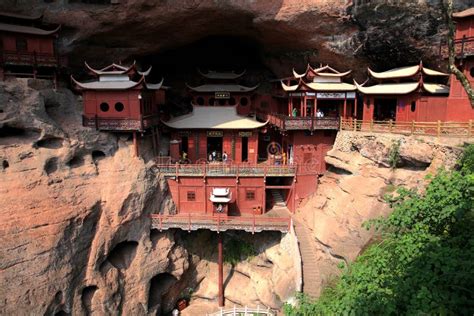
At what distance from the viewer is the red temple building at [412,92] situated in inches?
902

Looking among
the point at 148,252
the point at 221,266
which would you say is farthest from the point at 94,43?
the point at 221,266

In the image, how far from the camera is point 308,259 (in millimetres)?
21047

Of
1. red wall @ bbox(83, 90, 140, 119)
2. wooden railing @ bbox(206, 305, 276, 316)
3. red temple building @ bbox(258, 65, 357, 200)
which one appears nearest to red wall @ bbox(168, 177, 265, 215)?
red temple building @ bbox(258, 65, 357, 200)

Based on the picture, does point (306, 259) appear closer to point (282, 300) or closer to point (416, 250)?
point (282, 300)

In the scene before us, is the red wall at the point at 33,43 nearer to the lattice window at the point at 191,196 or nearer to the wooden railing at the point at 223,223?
the lattice window at the point at 191,196

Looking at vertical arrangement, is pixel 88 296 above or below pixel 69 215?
below

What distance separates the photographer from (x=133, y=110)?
24891 millimetres

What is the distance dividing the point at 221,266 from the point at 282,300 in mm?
4657

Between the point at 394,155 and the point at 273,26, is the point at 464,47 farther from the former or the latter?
the point at 273,26

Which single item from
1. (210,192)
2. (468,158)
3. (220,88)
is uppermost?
(220,88)

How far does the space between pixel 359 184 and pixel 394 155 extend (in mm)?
2589

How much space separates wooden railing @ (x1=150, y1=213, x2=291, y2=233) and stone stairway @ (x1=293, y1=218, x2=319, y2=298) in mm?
934

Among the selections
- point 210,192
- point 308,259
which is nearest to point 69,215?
point 210,192

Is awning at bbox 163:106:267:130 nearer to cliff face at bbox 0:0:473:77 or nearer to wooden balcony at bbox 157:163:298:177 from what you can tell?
wooden balcony at bbox 157:163:298:177
